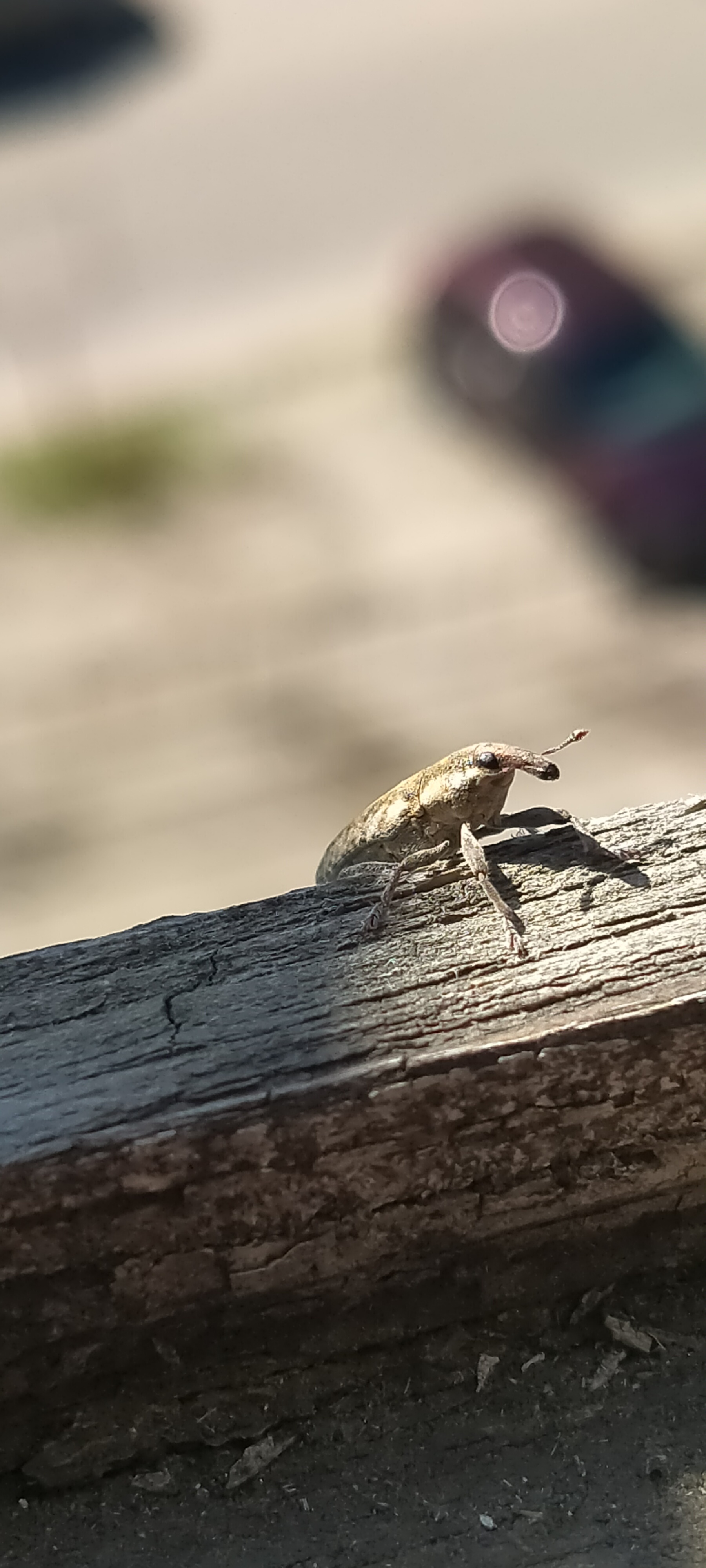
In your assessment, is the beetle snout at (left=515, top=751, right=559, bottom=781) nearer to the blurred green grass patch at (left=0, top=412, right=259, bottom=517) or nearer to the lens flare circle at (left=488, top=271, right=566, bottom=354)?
the blurred green grass patch at (left=0, top=412, right=259, bottom=517)

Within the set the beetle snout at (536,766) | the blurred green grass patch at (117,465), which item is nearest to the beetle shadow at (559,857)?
the beetle snout at (536,766)

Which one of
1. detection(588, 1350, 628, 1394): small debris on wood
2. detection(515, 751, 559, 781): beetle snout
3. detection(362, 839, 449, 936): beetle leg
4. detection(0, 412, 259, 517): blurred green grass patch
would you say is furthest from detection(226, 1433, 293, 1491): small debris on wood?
detection(0, 412, 259, 517): blurred green grass patch

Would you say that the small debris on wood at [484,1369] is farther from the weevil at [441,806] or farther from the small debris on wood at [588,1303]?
the weevil at [441,806]

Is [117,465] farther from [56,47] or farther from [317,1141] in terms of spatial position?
[317,1141]

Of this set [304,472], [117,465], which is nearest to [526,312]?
[304,472]

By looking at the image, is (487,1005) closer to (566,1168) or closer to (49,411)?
(566,1168)

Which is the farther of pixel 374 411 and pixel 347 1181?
pixel 374 411

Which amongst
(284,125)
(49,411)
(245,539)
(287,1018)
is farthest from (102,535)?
(287,1018)
